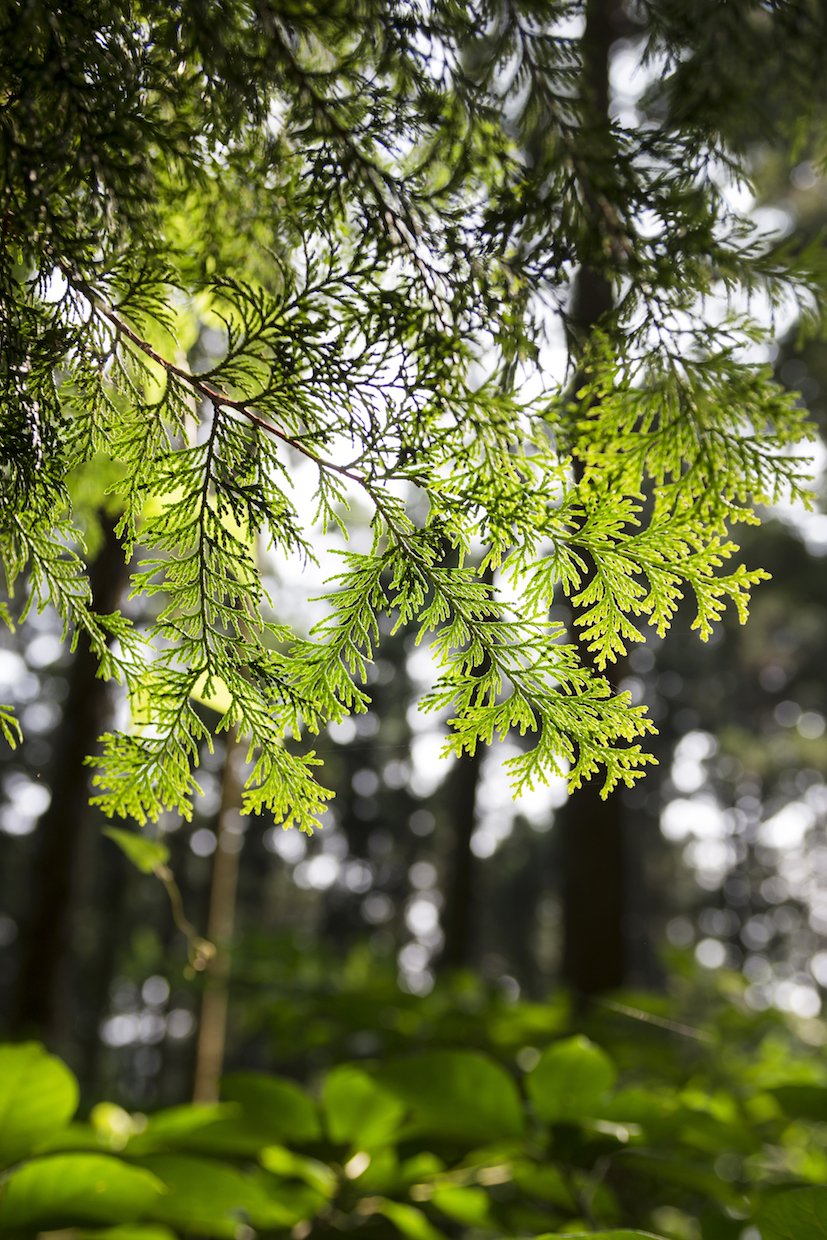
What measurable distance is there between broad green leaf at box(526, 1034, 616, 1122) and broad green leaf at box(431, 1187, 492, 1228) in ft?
0.83

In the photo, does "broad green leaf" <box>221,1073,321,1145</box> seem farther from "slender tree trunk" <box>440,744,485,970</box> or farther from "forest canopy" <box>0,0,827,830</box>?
"slender tree trunk" <box>440,744,485,970</box>

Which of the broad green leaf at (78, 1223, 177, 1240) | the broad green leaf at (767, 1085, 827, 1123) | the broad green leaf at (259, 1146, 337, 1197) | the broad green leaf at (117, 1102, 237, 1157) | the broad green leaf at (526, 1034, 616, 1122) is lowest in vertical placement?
the broad green leaf at (259, 1146, 337, 1197)

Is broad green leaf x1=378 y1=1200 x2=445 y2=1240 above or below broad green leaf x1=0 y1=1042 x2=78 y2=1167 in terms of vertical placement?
below

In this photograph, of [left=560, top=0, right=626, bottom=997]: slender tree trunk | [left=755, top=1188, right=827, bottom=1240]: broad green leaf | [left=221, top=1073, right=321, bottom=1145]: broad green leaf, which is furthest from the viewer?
[left=560, top=0, right=626, bottom=997]: slender tree trunk


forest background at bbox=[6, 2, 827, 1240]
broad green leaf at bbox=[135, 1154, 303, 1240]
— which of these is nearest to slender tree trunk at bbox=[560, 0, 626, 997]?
forest background at bbox=[6, 2, 827, 1240]

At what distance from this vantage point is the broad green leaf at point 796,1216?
0.88 meters

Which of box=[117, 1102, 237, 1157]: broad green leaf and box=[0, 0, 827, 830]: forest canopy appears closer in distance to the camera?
box=[0, 0, 827, 830]: forest canopy

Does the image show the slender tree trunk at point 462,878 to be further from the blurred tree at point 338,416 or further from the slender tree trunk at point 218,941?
the blurred tree at point 338,416

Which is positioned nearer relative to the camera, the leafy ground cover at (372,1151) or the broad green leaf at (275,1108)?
the leafy ground cover at (372,1151)

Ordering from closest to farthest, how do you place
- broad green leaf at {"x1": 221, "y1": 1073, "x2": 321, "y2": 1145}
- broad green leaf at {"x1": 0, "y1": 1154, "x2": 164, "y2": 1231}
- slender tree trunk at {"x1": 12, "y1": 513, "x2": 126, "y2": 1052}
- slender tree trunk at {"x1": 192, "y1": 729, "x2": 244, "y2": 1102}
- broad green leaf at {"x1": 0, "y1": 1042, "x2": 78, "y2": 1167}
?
broad green leaf at {"x1": 0, "y1": 1154, "x2": 164, "y2": 1231} < broad green leaf at {"x1": 0, "y1": 1042, "x2": 78, "y2": 1167} < broad green leaf at {"x1": 221, "y1": 1073, "x2": 321, "y2": 1145} < slender tree trunk at {"x1": 192, "y1": 729, "x2": 244, "y2": 1102} < slender tree trunk at {"x1": 12, "y1": 513, "x2": 126, "y2": 1052}

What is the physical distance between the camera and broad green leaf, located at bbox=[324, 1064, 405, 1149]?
1.52 metres

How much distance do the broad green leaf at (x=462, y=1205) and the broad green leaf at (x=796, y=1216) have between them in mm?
724

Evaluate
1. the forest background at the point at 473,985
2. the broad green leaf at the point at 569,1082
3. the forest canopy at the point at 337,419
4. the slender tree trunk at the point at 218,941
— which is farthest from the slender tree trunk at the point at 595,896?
the forest canopy at the point at 337,419

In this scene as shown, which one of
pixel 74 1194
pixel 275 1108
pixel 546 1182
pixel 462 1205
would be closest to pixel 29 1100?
pixel 74 1194
